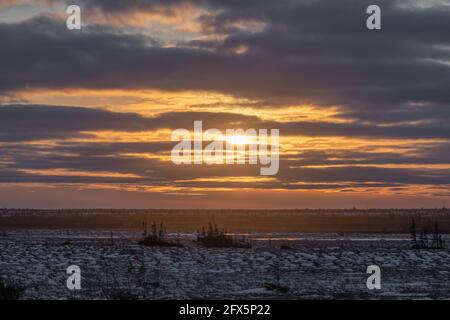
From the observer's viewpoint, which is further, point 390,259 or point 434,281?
point 390,259

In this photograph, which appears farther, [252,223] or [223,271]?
[252,223]

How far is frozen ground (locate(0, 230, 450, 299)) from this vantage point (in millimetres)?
27344

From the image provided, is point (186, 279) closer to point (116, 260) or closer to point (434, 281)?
point (116, 260)

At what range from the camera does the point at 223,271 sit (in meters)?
33.5

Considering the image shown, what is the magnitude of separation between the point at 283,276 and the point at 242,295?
5842 mm

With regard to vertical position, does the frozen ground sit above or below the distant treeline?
above

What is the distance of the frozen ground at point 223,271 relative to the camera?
27344 mm

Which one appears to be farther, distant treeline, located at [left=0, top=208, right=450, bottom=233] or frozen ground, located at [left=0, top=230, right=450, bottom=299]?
distant treeline, located at [left=0, top=208, right=450, bottom=233]
